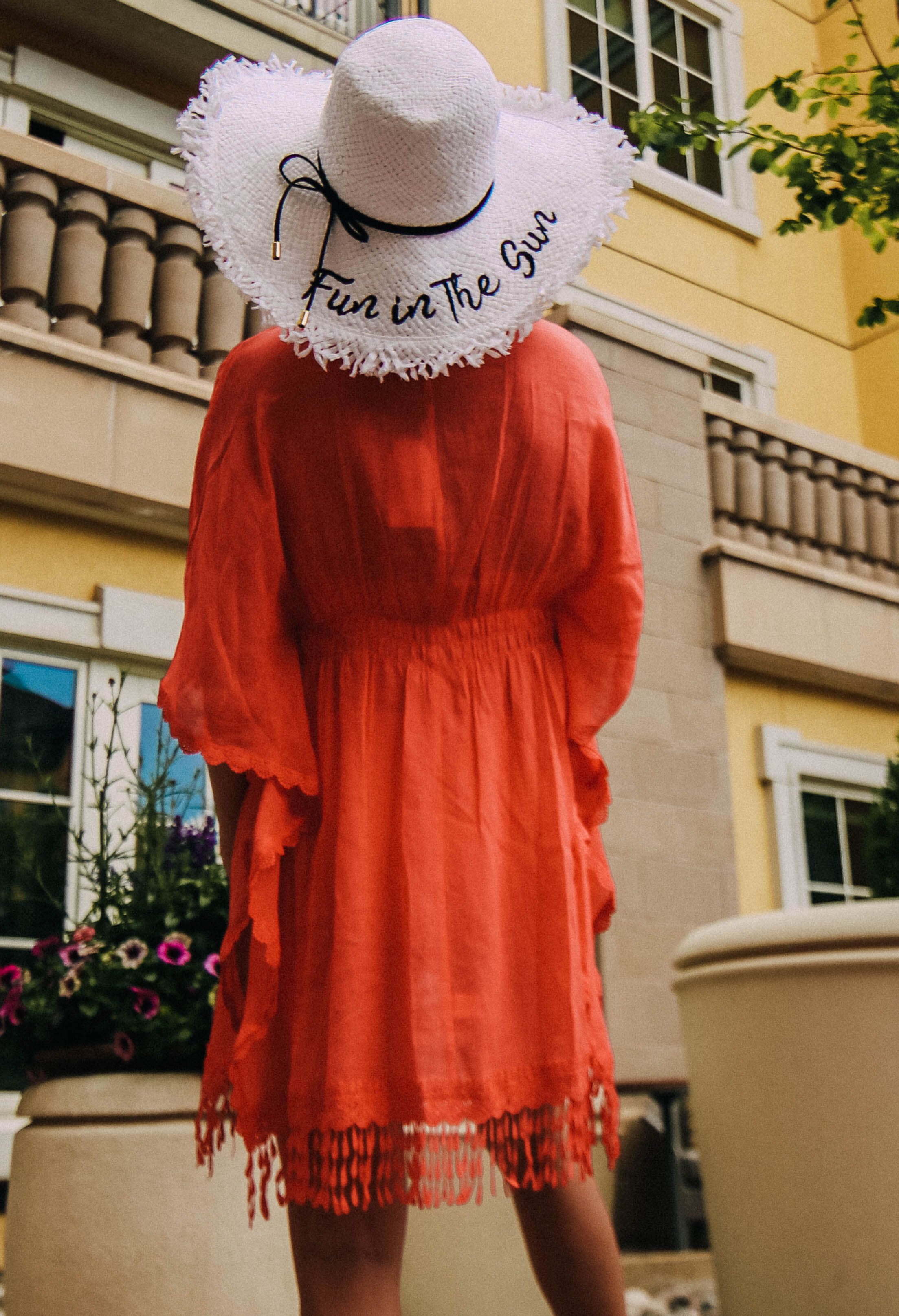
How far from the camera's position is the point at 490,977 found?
3.98ft

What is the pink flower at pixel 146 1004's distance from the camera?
8.75 feet

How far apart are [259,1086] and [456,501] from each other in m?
0.62

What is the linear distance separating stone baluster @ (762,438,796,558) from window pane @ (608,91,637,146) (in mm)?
3572

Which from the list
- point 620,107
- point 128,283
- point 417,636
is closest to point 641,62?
point 620,107

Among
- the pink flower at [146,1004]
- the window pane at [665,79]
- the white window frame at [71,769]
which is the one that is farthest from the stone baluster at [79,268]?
the window pane at [665,79]

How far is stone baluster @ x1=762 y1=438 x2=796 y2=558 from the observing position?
640cm

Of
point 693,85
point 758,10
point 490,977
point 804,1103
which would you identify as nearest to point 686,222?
point 693,85

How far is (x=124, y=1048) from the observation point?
2652 millimetres

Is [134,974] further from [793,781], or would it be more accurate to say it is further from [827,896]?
[827,896]

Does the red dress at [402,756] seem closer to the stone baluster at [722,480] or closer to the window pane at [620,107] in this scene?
the stone baluster at [722,480]

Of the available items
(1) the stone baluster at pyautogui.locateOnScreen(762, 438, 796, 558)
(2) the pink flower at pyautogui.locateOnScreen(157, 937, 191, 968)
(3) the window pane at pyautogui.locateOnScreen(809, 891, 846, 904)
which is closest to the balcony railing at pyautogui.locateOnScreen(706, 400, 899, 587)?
(1) the stone baluster at pyautogui.locateOnScreen(762, 438, 796, 558)

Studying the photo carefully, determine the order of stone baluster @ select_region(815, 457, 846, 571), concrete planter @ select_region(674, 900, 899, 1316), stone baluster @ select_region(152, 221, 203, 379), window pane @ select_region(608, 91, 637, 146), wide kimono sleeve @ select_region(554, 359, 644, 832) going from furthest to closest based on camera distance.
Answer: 1. window pane @ select_region(608, 91, 637, 146)
2. stone baluster @ select_region(815, 457, 846, 571)
3. stone baluster @ select_region(152, 221, 203, 379)
4. concrete planter @ select_region(674, 900, 899, 1316)
5. wide kimono sleeve @ select_region(554, 359, 644, 832)

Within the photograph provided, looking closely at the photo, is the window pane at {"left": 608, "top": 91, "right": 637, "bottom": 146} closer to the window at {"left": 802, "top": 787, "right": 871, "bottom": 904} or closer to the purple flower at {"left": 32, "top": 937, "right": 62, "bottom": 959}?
the window at {"left": 802, "top": 787, "right": 871, "bottom": 904}

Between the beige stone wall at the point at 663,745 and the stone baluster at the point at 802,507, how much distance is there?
0.76 m
